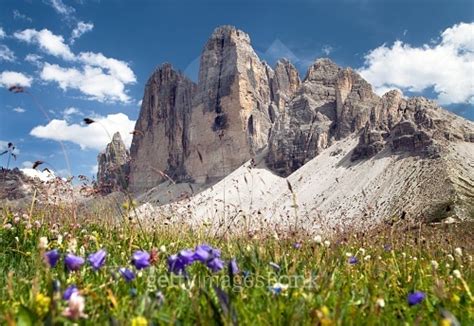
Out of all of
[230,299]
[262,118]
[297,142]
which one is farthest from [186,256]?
[262,118]

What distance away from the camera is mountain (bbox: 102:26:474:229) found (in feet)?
183

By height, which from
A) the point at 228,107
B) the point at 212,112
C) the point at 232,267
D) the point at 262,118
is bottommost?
the point at 232,267

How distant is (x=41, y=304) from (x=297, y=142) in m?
107

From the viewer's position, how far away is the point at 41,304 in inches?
68.5

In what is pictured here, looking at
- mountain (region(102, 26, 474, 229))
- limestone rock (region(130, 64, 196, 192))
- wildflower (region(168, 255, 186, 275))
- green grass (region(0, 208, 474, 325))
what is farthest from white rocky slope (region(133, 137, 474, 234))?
limestone rock (region(130, 64, 196, 192))

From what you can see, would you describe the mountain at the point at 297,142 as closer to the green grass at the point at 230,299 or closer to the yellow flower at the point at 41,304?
the green grass at the point at 230,299

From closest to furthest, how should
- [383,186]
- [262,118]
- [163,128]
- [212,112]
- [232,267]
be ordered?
[232,267] → [383,186] → [212,112] → [262,118] → [163,128]

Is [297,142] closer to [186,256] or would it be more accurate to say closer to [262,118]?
[262,118]

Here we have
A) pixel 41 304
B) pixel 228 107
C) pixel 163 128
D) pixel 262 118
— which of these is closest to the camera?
pixel 41 304

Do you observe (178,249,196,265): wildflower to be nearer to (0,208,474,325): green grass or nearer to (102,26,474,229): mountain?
(0,208,474,325): green grass

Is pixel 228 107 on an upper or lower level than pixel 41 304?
upper

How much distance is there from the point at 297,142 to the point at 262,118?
1123 inches

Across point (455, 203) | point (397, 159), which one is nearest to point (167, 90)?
point (397, 159)

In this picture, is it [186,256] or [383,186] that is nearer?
[186,256]
